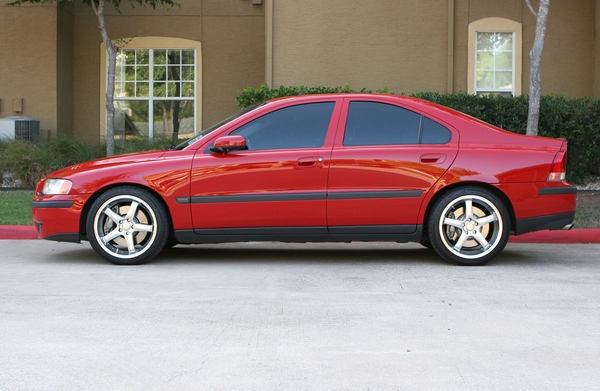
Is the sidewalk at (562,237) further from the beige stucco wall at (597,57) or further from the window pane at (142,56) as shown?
the window pane at (142,56)

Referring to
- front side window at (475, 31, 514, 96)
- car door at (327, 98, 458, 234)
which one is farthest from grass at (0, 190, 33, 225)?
front side window at (475, 31, 514, 96)

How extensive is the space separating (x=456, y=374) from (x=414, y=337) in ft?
2.40

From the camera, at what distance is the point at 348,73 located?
15164 millimetres

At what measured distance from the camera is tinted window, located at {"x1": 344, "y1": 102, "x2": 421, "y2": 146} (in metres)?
7.44

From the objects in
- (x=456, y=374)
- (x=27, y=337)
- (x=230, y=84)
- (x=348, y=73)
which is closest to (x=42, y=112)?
(x=230, y=84)

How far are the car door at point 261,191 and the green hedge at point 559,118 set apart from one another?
673cm

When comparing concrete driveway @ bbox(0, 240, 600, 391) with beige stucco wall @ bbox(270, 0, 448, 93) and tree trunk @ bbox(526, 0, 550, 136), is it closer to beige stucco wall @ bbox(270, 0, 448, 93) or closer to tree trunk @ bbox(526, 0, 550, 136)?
tree trunk @ bbox(526, 0, 550, 136)

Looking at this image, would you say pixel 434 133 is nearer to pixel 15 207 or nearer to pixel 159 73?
pixel 15 207

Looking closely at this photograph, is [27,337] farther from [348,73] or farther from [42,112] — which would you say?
[42,112]

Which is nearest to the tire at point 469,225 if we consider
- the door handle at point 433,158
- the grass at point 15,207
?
the door handle at point 433,158

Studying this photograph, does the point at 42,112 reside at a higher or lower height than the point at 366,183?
higher

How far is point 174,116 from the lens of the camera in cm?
1820

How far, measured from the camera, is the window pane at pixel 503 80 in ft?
51.1

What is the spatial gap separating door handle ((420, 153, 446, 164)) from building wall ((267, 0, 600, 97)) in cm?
801
